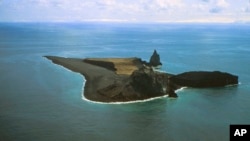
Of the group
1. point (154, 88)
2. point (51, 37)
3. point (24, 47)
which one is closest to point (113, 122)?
point (154, 88)

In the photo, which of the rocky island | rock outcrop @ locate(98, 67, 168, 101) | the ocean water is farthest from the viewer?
the rocky island

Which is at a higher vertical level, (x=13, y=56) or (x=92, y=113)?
(x=13, y=56)

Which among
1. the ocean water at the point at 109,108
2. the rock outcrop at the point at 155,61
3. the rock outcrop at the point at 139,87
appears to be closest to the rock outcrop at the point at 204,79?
the ocean water at the point at 109,108

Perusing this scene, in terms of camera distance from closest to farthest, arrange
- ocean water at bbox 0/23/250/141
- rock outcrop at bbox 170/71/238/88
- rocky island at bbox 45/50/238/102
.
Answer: ocean water at bbox 0/23/250/141, rocky island at bbox 45/50/238/102, rock outcrop at bbox 170/71/238/88

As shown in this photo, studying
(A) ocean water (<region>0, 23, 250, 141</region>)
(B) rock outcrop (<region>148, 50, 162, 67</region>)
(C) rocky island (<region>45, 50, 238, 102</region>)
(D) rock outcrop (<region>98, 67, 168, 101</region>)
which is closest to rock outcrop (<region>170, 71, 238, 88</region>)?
(C) rocky island (<region>45, 50, 238, 102</region>)

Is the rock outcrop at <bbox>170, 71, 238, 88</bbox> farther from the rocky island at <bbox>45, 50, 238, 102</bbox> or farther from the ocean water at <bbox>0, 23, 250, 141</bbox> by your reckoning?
the ocean water at <bbox>0, 23, 250, 141</bbox>

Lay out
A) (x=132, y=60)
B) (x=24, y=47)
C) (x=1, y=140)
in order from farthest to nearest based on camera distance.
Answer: (x=24, y=47)
(x=132, y=60)
(x=1, y=140)

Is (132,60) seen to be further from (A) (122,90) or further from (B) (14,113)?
(B) (14,113)
